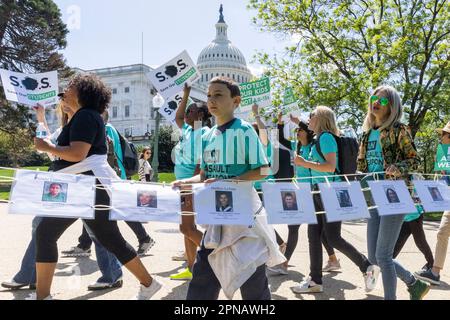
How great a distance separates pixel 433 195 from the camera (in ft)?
12.5

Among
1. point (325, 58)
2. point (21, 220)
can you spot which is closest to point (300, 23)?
point (325, 58)

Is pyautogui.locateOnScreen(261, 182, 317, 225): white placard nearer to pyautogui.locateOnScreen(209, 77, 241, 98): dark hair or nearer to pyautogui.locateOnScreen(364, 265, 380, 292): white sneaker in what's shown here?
pyautogui.locateOnScreen(209, 77, 241, 98): dark hair

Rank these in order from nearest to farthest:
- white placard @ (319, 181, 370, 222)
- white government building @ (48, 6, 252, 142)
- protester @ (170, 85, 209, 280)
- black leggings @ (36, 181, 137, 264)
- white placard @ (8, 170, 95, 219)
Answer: white placard @ (8, 170, 95, 219) < white placard @ (319, 181, 370, 222) < black leggings @ (36, 181, 137, 264) < protester @ (170, 85, 209, 280) < white government building @ (48, 6, 252, 142)

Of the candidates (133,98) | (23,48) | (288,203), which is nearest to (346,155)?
(288,203)

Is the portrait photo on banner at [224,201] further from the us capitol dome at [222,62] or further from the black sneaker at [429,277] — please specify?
the us capitol dome at [222,62]

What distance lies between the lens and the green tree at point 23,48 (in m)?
31.2

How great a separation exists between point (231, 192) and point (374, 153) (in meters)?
1.58

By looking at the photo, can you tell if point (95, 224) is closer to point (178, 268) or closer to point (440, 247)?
point (178, 268)

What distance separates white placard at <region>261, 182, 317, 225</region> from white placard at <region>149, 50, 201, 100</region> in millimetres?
3304

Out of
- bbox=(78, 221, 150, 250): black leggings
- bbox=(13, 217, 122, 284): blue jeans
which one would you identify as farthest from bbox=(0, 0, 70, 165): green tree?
bbox=(13, 217, 122, 284): blue jeans

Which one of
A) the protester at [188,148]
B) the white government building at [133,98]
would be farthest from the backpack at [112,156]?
the white government building at [133,98]

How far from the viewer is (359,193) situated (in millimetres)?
3305

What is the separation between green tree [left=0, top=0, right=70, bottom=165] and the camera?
3122 centimetres
